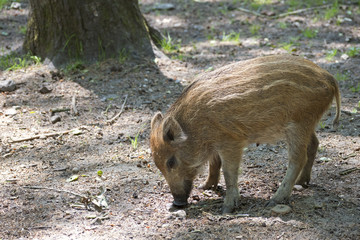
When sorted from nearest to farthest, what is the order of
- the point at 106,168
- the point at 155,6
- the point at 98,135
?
the point at 106,168, the point at 98,135, the point at 155,6

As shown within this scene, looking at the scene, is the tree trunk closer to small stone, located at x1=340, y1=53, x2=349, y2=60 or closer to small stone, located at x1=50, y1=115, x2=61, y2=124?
small stone, located at x1=50, y1=115, x2=61, y2=124

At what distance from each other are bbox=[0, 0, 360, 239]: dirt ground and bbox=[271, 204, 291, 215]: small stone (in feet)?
0.09

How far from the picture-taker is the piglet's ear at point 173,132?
4.12 m

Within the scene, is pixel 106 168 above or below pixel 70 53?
below

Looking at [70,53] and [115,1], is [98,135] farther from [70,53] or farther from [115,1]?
[115,1]

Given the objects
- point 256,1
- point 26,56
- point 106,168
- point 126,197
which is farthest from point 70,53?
point 256,1

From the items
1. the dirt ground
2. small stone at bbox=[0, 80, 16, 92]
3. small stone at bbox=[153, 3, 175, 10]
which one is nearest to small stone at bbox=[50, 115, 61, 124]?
the dirt ground

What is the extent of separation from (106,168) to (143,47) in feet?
9.25

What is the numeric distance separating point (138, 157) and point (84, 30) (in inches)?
101

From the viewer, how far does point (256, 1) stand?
9883 mm

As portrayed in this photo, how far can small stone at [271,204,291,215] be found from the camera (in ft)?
12.5

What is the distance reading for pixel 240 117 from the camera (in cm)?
399

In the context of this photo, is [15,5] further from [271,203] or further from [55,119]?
[271,203]

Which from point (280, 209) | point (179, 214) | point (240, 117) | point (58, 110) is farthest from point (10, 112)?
point (280, 209)
